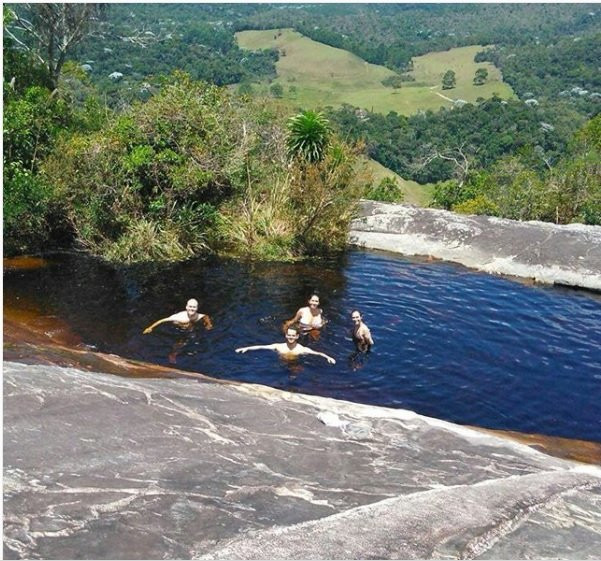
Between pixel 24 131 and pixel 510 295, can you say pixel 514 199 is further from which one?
pixel 24 131

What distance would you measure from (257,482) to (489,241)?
20989 mm

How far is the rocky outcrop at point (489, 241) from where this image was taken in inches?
1017

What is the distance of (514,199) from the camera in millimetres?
37312

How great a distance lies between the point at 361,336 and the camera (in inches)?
723

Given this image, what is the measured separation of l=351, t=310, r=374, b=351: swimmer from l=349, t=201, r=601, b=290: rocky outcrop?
10.1 m

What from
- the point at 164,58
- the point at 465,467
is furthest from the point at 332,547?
the point at 164,58

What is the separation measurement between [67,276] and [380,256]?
1241cm

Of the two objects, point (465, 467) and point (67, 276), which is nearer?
point (465, 467)

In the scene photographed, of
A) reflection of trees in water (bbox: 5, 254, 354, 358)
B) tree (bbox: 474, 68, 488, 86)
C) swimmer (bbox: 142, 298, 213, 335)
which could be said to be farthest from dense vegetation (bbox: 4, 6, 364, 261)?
tree (bbox: 474, 68, 488, 86)

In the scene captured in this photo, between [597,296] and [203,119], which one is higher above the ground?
[203,119]

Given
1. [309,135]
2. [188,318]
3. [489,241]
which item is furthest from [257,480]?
[489,241]

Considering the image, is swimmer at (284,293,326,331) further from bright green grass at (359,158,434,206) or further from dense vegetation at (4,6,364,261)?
bright green grass at (359,158,434,206)

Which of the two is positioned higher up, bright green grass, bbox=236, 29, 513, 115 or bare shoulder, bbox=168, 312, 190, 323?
bright green grass, bbox=236, 29, 513, 115

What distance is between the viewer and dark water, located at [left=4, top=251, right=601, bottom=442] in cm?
1622
